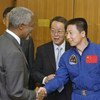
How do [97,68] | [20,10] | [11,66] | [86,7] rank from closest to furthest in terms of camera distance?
[11,66], [20,10], [97,68], [86,7]

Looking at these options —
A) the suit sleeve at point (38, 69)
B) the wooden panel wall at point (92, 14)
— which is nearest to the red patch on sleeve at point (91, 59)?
the suit sleeve at point (38, 69)

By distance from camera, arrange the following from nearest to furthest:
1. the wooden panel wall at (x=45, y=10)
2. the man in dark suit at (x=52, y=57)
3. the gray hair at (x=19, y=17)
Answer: the gray hair at (x=19, y=17) < the man in dark suit at (x=52, y=57) < the wooden panel wall at (x=45, y=10)

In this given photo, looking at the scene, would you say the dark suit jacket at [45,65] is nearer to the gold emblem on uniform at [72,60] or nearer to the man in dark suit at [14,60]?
the gold emblem on uniform at [72,60]

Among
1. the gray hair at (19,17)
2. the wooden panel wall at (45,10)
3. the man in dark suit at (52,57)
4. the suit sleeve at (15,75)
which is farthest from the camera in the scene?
the wooden panel wall at (45,10)

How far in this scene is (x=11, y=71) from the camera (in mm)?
2377

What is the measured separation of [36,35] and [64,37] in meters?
1.65

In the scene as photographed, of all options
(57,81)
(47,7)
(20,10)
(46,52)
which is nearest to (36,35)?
(47,7)

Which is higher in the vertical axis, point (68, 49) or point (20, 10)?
point (20, 10)

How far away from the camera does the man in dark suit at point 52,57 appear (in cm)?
331

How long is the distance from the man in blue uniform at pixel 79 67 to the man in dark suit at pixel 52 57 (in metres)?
0.22

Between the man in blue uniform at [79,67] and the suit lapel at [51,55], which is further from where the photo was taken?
the suit lapel at [51,55]

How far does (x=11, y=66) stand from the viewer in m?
2.38

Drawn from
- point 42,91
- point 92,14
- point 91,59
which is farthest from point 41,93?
point 92,14

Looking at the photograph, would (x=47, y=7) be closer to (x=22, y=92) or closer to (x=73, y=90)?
(x=73, y=90)
